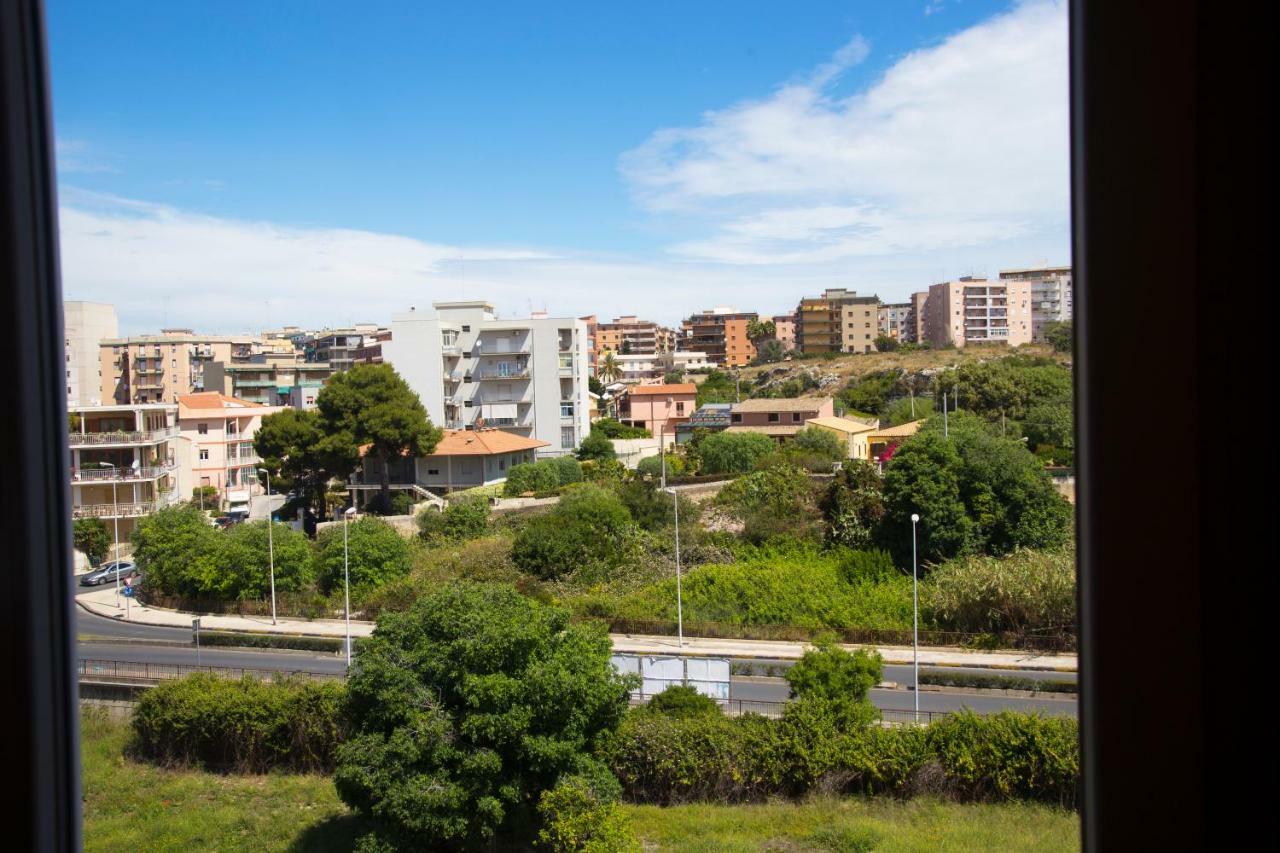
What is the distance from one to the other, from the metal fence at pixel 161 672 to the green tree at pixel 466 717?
8.80ft

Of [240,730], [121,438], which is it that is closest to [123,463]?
[121,438]

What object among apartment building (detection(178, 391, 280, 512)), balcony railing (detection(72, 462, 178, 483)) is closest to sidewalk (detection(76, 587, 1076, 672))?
balcony railing (detection(72, 462, 178, 483))

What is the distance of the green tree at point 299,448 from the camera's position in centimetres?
1430

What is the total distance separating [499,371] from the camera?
740 inches

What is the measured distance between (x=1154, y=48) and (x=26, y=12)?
66 centimetres

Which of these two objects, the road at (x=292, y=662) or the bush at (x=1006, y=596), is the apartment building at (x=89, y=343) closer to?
the road at (x=292, y=662)

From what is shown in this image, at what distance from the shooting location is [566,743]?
4805 millimetres

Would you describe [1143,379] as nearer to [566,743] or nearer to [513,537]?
[566,743]

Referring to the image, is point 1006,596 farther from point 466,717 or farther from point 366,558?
point 366,558

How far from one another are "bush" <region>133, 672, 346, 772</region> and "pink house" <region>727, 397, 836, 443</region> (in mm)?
11495

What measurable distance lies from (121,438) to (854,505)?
9254 mm

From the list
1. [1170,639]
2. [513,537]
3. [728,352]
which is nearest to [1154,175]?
[1170,639]

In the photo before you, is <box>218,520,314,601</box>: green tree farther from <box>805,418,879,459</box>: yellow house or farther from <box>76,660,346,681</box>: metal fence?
<box>805,418,879,459</box>: yellow house

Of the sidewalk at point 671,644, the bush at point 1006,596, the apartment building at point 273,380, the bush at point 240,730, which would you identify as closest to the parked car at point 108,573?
the sidewalk at point 671,644
